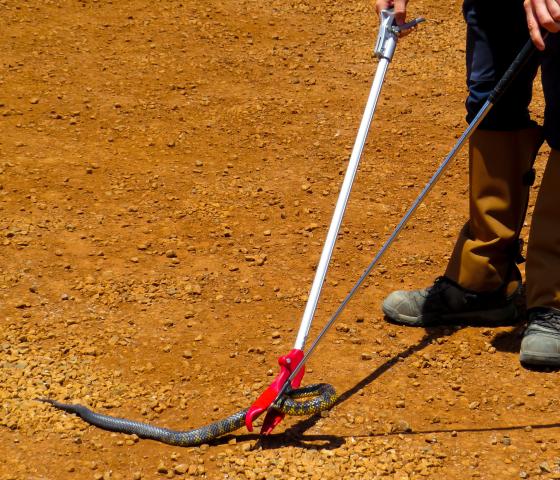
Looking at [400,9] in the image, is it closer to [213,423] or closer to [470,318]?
[470,318]

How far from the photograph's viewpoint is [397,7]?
13.0 feet

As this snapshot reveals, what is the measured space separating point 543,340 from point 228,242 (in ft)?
6.37

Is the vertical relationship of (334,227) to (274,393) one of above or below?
above

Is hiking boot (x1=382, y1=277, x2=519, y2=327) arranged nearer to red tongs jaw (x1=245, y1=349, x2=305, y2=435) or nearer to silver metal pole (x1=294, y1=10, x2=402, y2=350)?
silver metal pole (x1=294, y1=10, x2=402, y2=350)

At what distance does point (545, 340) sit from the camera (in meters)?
4.20

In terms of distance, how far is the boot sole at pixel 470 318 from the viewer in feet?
15.0

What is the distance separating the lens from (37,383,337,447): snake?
3662 millimetres

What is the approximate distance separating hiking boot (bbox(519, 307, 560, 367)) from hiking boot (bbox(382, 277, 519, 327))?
0.29 metres

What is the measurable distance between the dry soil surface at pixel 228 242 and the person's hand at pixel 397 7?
57.7 inches

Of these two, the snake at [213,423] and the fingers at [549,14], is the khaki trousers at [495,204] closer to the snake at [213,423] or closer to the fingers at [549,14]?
the fingers at [549,14]

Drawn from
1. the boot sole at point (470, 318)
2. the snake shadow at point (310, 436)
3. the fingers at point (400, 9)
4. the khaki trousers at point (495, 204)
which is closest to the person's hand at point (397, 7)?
the fingers at point (400, 9)

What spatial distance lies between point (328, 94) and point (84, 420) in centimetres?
395

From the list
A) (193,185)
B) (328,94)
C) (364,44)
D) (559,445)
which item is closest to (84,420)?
(559,445)

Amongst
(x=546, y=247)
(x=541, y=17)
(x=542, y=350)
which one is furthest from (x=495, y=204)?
(x=541, y=17)
